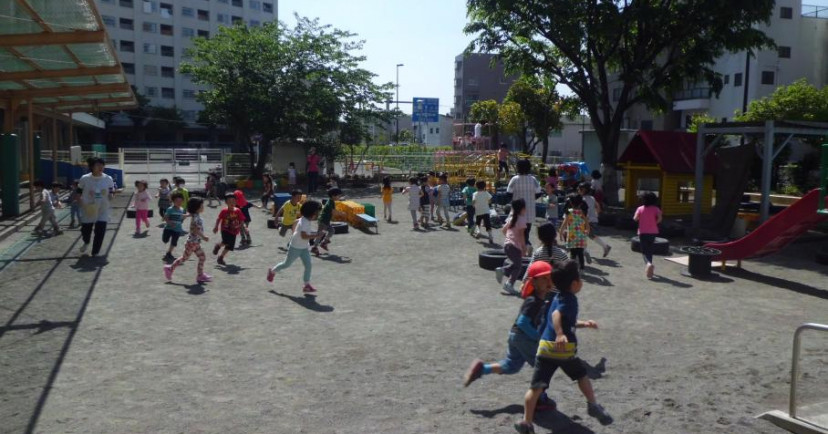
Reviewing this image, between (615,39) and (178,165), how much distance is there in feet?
76.7

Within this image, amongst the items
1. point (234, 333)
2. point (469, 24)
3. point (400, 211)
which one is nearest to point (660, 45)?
point (469, 24)

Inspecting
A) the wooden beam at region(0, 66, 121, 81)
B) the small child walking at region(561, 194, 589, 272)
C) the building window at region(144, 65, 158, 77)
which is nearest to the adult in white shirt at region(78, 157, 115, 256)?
the wooden beam at region(0, 66, 121, 81)

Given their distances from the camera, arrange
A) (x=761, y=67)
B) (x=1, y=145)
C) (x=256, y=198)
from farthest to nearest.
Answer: (x=761, y=67) < (x=256, y=198) < (x=1, y=145)

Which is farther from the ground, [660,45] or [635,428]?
[660,45]

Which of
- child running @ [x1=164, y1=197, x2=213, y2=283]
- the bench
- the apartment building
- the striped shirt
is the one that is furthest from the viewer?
the apartment building

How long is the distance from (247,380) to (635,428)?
351cm

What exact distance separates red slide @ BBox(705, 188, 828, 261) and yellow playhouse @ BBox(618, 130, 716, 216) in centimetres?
857

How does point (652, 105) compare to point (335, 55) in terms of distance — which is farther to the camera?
point (335, 55)

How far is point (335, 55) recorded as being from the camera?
3412 centimetres

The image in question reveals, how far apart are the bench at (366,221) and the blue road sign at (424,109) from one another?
31.4m

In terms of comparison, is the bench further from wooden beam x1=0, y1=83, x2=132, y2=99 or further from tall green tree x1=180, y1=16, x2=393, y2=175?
tall green tree x1=180, y1=16, x2=393, y2=175

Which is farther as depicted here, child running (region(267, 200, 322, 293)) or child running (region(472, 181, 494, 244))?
child running (region(472, 181, 494, 244))

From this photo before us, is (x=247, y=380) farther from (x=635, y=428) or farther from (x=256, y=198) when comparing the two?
(x=256, y=198)

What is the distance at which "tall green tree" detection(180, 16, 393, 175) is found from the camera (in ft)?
105
